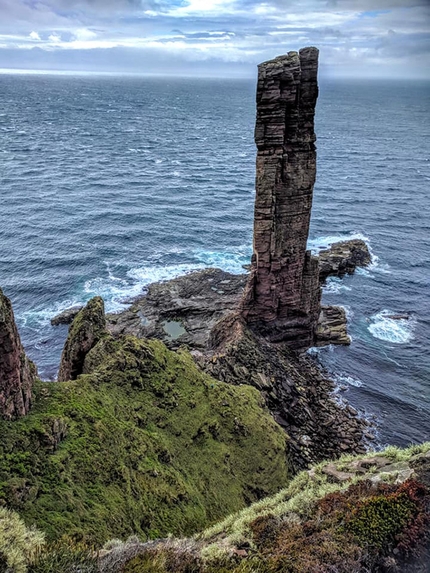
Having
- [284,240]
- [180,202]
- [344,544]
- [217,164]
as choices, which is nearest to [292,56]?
[284,240]

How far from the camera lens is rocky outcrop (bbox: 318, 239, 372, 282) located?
8319cm

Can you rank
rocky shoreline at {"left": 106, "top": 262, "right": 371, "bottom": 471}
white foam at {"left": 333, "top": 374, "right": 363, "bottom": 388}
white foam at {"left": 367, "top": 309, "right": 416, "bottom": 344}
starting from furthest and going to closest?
white foam at {"left": 367, "top": 309, "right": 416, "bottom": 344}
white foam at {"left": 333, "top": 374, "right": 363, "bottom": 388}
rocky shoreline at {"left": 106, "top": 262, "right": 371, "bottom": 471}

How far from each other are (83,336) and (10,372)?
Answer: 411 inches

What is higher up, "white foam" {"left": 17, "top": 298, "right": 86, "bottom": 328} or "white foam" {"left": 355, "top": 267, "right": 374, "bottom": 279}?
"white foam" {"left": 355, "top": 267, "right": 374, "bottom": 279}

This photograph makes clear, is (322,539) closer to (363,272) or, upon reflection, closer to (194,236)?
(363,272)

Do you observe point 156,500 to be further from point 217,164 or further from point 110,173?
point 217,164

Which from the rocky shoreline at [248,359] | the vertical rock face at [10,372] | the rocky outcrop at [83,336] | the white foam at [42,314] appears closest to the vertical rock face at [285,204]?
the rocky shoreline at [248,359]

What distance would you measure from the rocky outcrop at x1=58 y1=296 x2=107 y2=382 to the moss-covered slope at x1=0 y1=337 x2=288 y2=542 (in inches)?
44.6

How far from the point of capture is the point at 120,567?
1762cm

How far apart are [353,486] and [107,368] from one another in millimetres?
16754

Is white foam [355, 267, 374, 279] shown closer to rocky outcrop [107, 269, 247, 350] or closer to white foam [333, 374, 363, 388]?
rocky outcrop [107, 269, 247, 350]

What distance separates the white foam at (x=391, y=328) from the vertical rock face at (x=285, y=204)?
38.4 ft

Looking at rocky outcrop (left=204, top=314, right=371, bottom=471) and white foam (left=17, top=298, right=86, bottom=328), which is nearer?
rocky outcrop (left=204, top=314, right=371, bottom=471)

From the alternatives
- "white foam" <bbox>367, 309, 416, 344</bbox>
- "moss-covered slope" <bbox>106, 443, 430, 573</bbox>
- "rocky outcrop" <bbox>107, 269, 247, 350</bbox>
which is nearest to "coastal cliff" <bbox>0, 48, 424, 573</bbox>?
"moss-covered slope" <bbox>106, 443, 430, 573</bbox>
